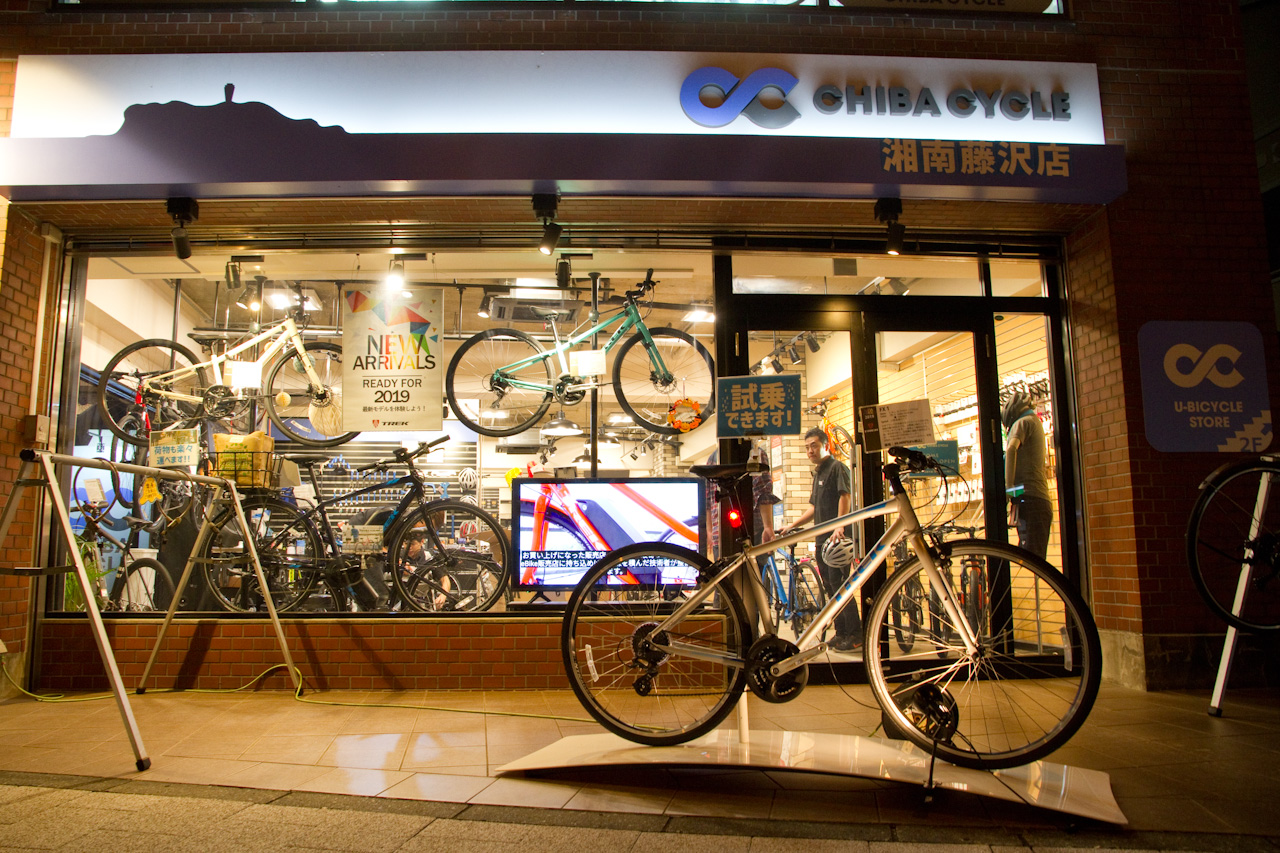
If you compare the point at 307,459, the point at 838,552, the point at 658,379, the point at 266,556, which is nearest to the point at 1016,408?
the point at 838,552

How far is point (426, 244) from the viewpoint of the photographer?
17.8 ft

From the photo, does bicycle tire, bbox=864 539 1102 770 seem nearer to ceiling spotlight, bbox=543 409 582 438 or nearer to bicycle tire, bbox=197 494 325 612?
ceiling spotlight, bbox=543 409 582 438

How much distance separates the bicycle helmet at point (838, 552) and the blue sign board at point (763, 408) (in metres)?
1.88

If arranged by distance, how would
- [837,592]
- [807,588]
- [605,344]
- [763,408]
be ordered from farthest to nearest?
[605,344] < [807,588] < [763,408] < [837,592]

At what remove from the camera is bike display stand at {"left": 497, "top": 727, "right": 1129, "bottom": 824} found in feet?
8.25

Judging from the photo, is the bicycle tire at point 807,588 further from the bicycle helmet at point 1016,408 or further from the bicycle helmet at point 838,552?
the bicycle helmet at point 1016,408

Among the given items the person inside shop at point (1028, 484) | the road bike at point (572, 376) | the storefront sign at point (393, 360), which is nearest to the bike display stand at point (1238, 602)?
the person inside shop at point (1028, 484)

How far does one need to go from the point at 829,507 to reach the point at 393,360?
11.3ft

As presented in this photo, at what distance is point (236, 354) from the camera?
239 inches

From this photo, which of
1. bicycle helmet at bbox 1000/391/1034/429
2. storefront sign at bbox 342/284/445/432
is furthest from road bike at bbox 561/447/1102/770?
storefront sign at bbox 342/284/445/432

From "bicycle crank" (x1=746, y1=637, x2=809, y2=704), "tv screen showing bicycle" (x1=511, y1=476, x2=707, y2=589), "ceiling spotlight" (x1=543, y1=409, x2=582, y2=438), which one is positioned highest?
"ceiling spotlight" (x1=543, y1=409, x2=582, y2=438)

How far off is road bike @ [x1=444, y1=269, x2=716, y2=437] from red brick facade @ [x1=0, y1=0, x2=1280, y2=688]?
1055 millimetres

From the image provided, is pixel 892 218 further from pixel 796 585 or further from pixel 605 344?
pixel 796 585

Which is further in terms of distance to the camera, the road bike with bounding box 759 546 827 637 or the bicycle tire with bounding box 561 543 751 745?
the road bike with bounding box 759 546 827 637
